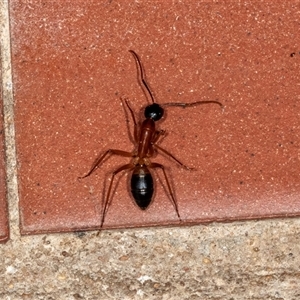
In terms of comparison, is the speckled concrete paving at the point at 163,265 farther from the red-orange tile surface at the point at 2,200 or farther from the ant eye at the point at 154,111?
the ant eye at the point at 154,111

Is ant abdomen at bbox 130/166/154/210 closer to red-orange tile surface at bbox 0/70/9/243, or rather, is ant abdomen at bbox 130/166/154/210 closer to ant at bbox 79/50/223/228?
ant at bbox 79/50/223/228

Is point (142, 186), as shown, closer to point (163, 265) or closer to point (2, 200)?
point (163, 265)

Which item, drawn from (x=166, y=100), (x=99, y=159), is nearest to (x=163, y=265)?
(x=99, y=159)

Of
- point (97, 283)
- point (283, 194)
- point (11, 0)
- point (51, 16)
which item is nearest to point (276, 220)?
point (283, 194)

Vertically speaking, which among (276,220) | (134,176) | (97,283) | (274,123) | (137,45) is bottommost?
(97,283)

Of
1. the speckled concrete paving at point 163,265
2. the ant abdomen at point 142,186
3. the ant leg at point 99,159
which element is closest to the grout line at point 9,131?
the speckled concrete paving at point 163,265

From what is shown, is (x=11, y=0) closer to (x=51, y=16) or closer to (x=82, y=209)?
(x=51, y=16)

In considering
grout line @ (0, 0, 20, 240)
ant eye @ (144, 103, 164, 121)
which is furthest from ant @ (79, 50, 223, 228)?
grout line @ (0, 0, 20, 240)
